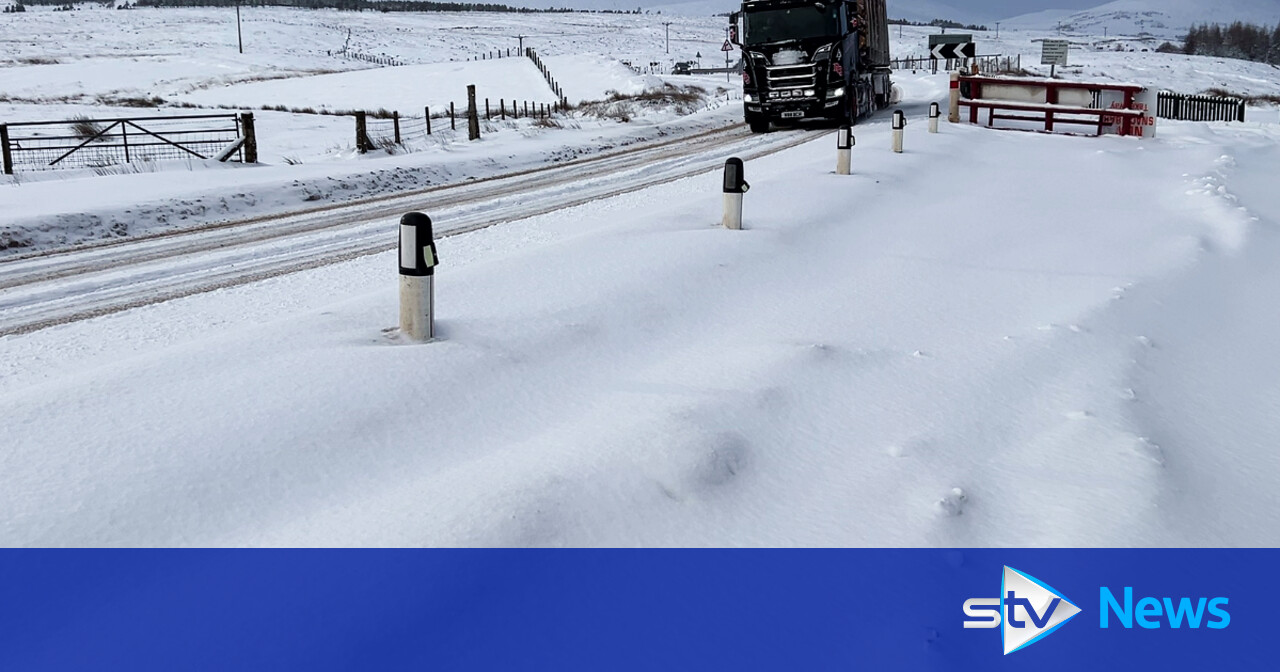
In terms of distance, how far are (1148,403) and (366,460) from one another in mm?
3739

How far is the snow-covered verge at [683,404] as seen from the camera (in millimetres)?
3508

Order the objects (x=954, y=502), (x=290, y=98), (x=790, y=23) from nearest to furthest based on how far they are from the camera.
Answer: (x=954, y=502), (x=790, y=23), (x=290, y=98)

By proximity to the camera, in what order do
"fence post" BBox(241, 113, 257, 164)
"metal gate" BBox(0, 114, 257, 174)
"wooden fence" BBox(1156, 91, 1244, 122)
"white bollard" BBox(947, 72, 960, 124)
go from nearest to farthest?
"fence post" BBox(241, 113, 257, 164), "metal gate" BBox(0, 114, 257, 174), "white bollard" BBox(947, 72, 960, 124), "wooden fence" BBox(1156, 91, 1244, 122)

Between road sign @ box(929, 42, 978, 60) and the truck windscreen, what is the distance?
5342 millimetres

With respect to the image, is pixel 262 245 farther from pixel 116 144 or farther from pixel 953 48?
pixel 953 48

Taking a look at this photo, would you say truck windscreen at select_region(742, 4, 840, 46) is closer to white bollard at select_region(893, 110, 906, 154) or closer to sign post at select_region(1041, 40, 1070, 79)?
white bollard at select_region(893, 110, 906, 154)

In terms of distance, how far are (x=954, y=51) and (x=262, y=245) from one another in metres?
20.2

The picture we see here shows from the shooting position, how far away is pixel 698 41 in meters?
144

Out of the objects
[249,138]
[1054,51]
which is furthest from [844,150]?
[1054,51]

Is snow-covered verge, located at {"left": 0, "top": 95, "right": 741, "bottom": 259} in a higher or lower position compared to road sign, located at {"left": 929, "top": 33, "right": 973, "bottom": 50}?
lower

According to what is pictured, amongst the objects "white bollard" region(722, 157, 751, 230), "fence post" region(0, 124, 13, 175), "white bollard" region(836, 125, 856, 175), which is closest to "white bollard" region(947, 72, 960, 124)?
"white bollard" region(836, 125, 856, 175)

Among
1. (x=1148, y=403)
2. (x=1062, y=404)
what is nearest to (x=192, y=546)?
(x=1062, y=404)

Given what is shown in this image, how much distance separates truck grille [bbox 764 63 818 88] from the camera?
68.7 ft
